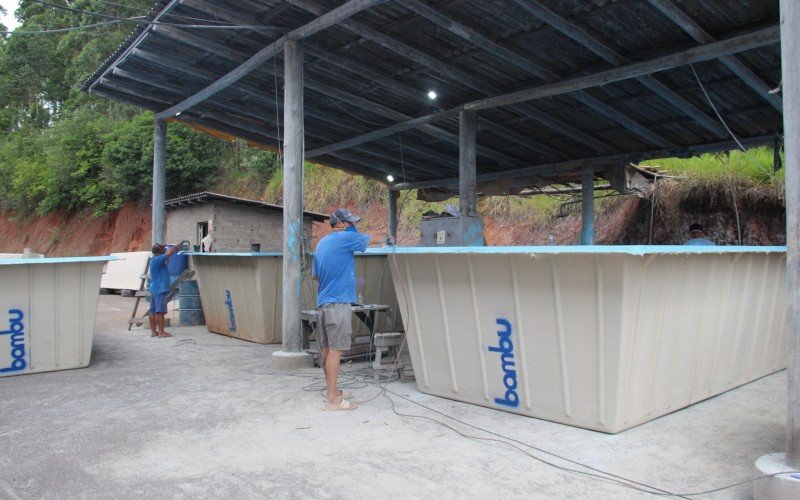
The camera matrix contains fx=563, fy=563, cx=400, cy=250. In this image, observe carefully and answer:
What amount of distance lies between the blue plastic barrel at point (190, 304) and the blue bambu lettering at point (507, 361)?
807 cm

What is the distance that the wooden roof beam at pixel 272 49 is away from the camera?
659 cm

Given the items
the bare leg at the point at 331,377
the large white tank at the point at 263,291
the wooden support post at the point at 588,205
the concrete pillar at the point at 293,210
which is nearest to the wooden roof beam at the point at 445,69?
the concrete pillar at the point at 293,210

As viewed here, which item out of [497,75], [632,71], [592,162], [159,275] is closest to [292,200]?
[159,275]

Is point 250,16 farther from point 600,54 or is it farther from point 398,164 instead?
point 398,164

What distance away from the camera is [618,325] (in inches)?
153

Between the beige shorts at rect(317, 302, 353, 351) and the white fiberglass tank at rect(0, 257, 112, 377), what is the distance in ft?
10.4

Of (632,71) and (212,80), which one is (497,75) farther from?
(212,80)

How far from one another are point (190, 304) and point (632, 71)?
29.1ft

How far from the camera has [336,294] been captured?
5094mm

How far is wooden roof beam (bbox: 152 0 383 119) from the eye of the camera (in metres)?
6.59

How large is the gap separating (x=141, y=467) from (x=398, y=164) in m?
11.4

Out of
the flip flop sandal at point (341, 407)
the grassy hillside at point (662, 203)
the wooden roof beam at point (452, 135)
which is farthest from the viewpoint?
the grassy hillside at point (662, 203)

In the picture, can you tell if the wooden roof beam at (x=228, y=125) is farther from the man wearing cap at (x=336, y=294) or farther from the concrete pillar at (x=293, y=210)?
the man wearing cap at (x=336, y=294)

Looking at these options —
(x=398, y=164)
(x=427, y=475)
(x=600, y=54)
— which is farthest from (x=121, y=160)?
(x=427, y=475)
